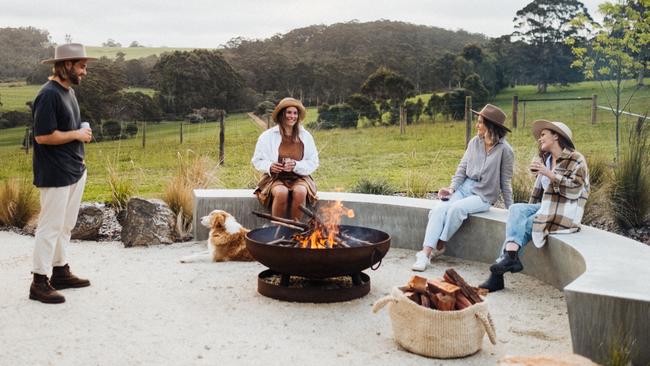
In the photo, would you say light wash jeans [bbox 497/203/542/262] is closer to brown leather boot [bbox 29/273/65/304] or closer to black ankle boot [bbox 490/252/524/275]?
black ankle boot [bbox 490/252/524/275]

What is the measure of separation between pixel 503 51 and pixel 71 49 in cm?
3008

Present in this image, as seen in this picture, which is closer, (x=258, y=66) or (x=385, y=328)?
(x=385, y=328)

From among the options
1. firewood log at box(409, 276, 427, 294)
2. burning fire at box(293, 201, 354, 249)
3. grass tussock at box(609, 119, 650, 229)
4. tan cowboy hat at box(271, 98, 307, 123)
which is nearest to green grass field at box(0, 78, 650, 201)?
tan cowboy hat at box(271, 98, 307, 123)

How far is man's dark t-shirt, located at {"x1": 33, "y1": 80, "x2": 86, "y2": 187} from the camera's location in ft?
16.6

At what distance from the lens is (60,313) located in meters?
5.02

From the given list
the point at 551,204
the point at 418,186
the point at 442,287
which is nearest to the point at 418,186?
the point at 418,186

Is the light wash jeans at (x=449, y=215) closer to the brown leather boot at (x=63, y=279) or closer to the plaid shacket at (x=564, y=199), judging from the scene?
the plaid shacket at (x=564, y=199)

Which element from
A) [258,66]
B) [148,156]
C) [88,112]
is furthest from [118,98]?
[258,66]

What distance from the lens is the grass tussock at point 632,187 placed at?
281 inches

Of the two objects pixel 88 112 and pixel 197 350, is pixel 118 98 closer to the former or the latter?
pixel 88 112

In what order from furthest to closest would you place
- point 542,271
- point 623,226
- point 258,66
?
1. point 258,66
2. point 623,226
3. point 542,271

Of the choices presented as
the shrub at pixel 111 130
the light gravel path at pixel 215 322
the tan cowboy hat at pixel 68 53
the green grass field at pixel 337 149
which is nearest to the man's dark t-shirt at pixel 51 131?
the tan cowboy hat at pixel 68 53

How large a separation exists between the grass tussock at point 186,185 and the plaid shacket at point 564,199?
3.79 metres

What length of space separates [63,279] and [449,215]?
3241mm
